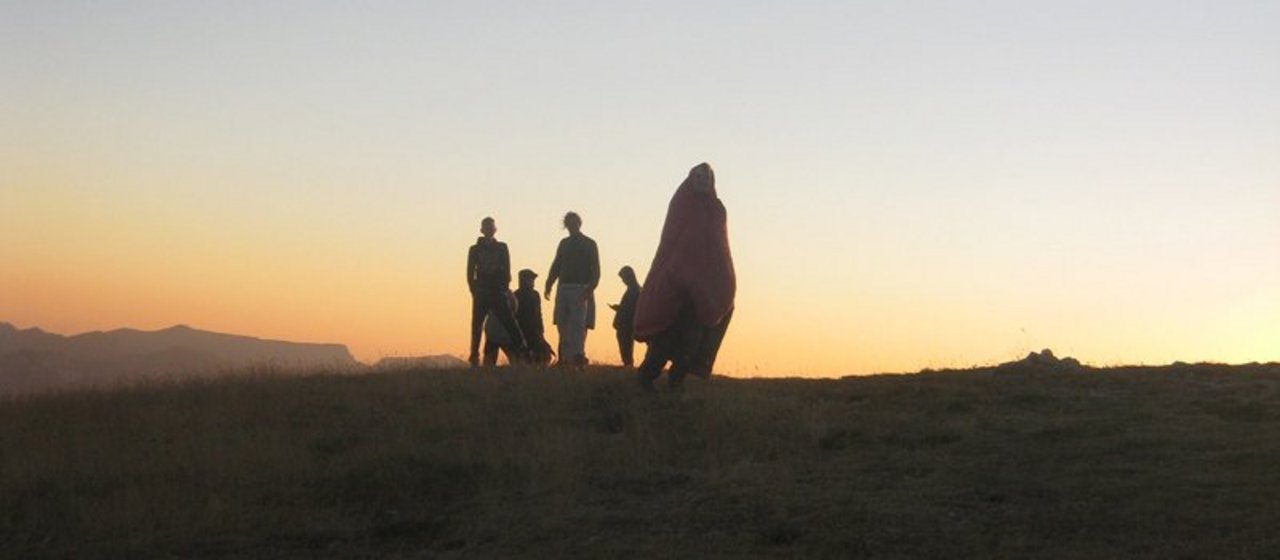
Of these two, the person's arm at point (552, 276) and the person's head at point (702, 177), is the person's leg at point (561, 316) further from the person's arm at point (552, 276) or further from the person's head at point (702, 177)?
the person's head at point (702, 177)

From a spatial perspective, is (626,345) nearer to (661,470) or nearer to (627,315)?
(627,315)

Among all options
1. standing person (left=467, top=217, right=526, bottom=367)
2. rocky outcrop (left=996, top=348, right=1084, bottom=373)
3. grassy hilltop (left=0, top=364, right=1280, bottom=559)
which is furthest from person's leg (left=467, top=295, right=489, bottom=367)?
rocky outcrop (left=996, top=348, right=1084, bottom=373)

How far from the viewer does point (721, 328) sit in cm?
1600

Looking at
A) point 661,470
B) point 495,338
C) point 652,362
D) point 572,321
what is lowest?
point 661,470

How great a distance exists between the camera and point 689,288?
15555mm

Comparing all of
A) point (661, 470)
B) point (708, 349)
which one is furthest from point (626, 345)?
point (661, 470)

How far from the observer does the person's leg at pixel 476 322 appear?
1928 cm

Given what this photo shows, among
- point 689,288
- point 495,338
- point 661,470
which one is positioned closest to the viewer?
point 661,470

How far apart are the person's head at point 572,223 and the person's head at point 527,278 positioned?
2.06 m

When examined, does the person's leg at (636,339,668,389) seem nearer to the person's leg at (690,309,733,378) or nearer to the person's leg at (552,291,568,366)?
the person's leg at (690,309,733,378)

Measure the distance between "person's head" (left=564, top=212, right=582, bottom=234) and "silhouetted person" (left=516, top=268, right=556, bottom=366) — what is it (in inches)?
73.7

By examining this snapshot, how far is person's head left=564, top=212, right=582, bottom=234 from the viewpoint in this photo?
1931cm

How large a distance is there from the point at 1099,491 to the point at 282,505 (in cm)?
540

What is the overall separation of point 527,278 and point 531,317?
50 centimetres
